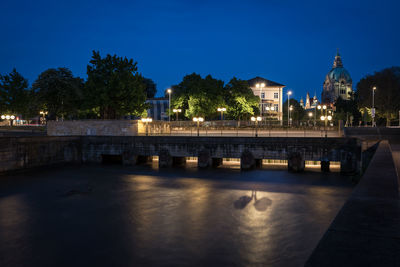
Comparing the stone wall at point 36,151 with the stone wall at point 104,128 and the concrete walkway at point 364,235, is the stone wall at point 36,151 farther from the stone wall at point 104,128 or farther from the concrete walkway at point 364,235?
the concrete walkway at point 364,235

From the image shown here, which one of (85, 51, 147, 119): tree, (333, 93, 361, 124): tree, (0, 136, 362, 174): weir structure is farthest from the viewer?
(333, 93, 361, 124): tree

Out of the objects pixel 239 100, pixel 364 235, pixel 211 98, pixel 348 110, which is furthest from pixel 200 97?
pixel 348 110

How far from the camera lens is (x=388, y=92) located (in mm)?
75750

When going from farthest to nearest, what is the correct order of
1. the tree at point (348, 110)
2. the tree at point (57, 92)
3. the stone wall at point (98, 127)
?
the tree at point (348, 110)
the tree at point (57, 92)
the stone wall at point (98, 127)

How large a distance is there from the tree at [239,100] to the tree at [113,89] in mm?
27796

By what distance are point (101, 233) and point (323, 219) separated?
10.9 metres

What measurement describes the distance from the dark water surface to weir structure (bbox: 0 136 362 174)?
2.56 metres

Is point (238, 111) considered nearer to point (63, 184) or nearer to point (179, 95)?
point (179, 95)

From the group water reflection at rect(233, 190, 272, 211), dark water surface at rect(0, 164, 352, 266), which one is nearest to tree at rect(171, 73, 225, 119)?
dark water surface at rect(0, 164, 352, 266)

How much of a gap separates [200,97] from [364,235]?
2726 inches

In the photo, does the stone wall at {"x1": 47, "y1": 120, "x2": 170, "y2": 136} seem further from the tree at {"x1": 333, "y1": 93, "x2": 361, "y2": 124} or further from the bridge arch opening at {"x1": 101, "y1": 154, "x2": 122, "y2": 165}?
the tree at {"x1": 333, "y1": 93, "x2": 361, "y2": 124}

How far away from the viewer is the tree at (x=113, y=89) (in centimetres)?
5350

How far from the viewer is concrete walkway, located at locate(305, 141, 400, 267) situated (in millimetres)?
3852

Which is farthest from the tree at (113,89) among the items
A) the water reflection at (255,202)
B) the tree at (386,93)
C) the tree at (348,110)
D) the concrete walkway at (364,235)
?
the tree at (348,110)
